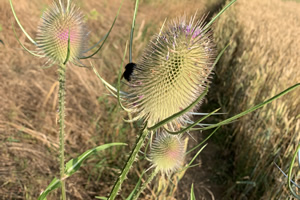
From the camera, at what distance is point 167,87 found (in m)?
1.14

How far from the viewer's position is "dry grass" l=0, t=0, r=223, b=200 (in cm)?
265

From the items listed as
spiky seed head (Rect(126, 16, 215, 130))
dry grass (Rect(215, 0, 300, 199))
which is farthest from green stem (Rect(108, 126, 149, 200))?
dry grass (Rect(215, 0, 300, 199))

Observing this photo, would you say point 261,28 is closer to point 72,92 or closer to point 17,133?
point 72,92

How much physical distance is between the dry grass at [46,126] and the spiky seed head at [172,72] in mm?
1063

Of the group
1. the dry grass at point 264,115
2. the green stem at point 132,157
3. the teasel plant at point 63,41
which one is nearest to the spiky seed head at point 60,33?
the teasel plant at point 63,41

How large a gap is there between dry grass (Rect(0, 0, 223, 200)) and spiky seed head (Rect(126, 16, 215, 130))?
1.06 metres

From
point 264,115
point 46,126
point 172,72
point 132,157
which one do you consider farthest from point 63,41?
point 264,115

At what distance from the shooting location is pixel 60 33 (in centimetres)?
151

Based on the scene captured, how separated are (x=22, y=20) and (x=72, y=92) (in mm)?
1922

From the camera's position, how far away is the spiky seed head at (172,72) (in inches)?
43.2

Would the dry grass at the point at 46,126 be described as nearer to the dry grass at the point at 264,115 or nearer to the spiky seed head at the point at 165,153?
the spiky seed head at the point at 165,153

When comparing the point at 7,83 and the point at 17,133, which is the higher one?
the point at 7,83

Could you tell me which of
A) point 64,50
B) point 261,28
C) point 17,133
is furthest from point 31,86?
point 261,28

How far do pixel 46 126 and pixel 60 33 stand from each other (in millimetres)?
1909
